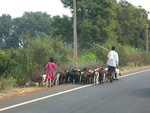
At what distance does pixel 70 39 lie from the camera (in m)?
40.0

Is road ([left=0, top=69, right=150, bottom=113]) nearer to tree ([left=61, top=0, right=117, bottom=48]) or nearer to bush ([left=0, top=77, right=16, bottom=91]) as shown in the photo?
bush ([left=0, top=77, right=16, bottom=91])

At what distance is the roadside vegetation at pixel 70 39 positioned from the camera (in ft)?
50.5

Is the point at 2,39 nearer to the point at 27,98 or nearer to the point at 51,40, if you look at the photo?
the point at 51,40

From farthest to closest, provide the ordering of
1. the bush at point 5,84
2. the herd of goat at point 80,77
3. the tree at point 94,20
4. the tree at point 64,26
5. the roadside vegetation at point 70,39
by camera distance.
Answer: the tree at point 64,26 → the tree at point 94,20 → the herd of goat at point 80,77 → the roadside vegetation at point 70,39 → the bush at point 5,84

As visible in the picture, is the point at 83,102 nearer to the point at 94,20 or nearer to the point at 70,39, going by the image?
the point at 94,20

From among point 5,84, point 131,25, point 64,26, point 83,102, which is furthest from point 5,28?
point 83,102

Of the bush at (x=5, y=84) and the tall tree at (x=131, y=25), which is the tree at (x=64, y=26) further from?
the bush at (x=5, y=84)

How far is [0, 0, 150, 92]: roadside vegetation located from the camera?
1538cm

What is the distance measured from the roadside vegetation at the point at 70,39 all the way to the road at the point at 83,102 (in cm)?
271

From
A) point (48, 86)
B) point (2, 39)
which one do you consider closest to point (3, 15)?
point (2, 39)

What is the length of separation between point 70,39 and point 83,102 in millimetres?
29978

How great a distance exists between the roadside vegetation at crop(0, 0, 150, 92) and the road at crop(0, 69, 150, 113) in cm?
271

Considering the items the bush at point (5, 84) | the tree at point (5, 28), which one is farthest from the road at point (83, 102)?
the tree at point (5, 28)

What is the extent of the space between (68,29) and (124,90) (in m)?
26.9
